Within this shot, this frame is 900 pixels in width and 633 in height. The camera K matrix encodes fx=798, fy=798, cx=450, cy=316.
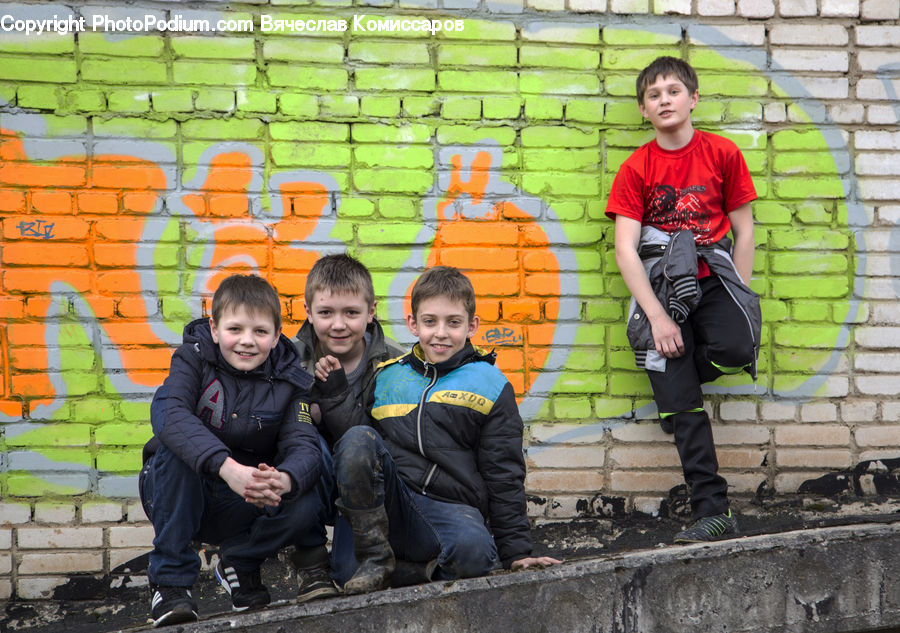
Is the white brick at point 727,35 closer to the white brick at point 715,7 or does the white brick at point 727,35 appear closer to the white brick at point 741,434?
the white brick at point 715,7

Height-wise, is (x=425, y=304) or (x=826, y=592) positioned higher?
(x=425, y=304)

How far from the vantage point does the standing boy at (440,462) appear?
2.32 m

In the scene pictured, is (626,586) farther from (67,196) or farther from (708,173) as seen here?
(67,196)

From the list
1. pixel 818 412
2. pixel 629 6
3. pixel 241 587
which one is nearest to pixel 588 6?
pixel 629 6

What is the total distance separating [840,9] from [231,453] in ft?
10.3

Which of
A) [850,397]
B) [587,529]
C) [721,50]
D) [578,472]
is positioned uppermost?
[721,50]

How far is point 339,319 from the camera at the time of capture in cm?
259

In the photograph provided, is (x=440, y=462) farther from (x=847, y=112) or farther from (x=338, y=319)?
(x=847, y=112)

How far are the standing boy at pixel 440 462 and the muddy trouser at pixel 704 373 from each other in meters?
0.89

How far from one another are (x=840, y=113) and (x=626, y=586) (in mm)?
2359

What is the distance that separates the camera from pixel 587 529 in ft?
11.1

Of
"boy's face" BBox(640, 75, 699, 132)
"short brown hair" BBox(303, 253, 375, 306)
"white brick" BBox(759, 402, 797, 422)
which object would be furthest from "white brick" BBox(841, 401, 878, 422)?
"short brown hair" BBox(303, 253, 375, 306)

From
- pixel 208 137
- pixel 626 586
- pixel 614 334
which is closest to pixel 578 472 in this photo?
pixel 614 334

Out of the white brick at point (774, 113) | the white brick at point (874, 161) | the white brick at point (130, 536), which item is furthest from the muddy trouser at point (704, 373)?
the white brick at point (130, 536)
